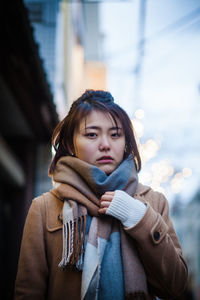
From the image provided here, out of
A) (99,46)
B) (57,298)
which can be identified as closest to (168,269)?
(57,298)

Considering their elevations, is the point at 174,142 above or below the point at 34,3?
below

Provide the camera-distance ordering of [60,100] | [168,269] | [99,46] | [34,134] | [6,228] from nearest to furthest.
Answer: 1. [168,269]
2. [6,228]
3. [34,134]
4. [60,100]
5. [99,46]

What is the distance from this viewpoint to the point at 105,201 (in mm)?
1476

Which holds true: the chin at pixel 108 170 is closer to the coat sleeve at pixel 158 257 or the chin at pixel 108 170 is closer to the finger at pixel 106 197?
the finger at pixel 106 197

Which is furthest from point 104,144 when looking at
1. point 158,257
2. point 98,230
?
point 158,257

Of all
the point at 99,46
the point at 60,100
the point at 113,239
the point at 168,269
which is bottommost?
the point at 168,269

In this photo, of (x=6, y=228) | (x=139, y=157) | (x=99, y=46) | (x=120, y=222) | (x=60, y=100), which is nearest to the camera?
(x=120, y=222)

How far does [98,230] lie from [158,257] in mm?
290

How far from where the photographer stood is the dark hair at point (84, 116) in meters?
1.67

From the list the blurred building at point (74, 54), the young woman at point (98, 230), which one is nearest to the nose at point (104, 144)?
the young woman at point (98, 230)

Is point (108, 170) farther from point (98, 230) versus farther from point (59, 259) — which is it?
point (59, 259)

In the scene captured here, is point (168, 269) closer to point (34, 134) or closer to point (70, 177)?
point (70, 177)

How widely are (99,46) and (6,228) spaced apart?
11.5 meters

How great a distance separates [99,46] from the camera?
A: 15383 mm
